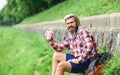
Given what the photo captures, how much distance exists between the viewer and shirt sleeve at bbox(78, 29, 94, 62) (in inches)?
251

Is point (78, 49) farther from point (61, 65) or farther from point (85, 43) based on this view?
point (61, 65)

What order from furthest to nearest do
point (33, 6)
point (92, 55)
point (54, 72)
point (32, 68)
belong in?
point (33, 6) → point (32, 68) → point (54, 72) → point (92, 55)

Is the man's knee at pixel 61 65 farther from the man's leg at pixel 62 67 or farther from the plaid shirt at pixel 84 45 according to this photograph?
the plaid shirt at pixel 84 45

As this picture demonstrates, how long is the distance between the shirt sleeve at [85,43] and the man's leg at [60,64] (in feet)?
0.81

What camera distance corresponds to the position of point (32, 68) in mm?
10844

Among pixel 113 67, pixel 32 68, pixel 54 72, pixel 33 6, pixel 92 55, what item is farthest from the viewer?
pixel 33 6

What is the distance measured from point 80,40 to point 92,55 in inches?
12.6

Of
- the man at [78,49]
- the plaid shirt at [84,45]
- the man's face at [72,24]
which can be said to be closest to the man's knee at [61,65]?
the man at [78,49]

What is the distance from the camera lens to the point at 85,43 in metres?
6.44

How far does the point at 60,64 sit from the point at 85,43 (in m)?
0.54

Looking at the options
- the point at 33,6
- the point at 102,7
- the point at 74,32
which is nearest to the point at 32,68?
the point at 102,7

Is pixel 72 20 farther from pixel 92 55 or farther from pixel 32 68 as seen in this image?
pixel 32 68

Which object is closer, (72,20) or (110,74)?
(110,74)

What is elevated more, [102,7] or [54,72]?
[102,7]
